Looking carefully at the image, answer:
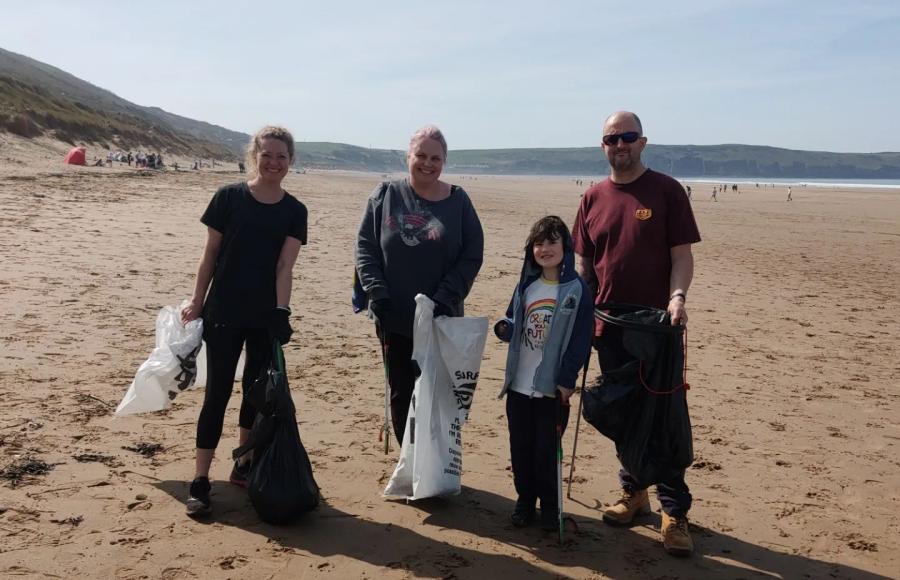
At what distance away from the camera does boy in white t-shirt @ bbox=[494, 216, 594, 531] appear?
3549mm

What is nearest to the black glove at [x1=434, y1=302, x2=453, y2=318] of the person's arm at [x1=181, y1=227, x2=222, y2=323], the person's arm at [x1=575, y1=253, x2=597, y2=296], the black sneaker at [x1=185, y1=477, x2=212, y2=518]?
the person's arm at [x1=575, y1=253, x2=597, y2=296]

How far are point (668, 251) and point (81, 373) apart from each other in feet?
14.2

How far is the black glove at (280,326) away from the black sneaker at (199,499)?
31.7 inches

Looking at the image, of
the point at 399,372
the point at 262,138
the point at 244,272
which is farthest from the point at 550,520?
the point at 262,138

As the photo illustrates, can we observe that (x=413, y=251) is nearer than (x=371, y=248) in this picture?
Yes

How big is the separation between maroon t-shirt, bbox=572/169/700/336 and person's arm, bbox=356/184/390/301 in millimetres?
1157

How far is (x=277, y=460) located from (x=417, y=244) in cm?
131

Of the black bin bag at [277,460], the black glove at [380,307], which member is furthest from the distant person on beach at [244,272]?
the black glove at [380,307]

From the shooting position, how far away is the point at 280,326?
12.2ft

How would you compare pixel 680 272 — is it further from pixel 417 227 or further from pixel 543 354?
pixel 417 227

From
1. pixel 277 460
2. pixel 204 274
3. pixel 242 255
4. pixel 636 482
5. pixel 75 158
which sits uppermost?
pixel 75 158

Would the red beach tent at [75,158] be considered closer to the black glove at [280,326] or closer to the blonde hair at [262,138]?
the blonde hair at [262,138]

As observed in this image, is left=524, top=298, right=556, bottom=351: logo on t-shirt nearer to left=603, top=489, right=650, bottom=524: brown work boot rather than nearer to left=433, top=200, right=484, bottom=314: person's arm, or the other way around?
left=433, top=200, right=484, bottom=314: person's arm

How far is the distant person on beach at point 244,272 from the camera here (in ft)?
12.1
